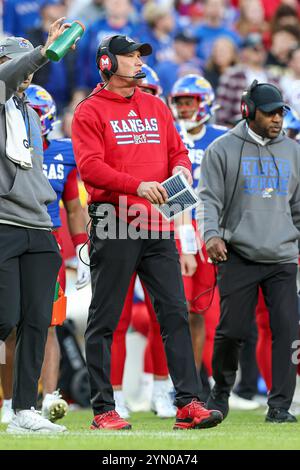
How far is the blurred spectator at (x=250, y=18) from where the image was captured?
16875mm

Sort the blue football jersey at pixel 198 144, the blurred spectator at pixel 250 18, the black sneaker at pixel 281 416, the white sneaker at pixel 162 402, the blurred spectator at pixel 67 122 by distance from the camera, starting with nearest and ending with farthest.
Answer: the black sneaker at pixel 281 416 < the white sneaker at pixel 162 402 < the blue football jersey at pixel 198 144 < the blurred spectator at pixel 67 122 < the blurred spectator at pixel 250 18

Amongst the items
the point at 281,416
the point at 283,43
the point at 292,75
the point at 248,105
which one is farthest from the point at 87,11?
the point at 281,416

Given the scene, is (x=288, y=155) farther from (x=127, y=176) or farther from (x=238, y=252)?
(x=127, y=176)

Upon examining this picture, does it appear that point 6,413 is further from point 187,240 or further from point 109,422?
point 187,240

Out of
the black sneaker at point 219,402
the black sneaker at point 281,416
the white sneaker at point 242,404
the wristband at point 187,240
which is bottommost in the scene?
the white sneaker at point 242,404

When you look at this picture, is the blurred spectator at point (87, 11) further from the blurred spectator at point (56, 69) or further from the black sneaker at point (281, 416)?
the black sneaker at point (281, 416)

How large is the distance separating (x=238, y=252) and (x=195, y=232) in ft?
4.58

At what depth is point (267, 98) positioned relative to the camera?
877 cm

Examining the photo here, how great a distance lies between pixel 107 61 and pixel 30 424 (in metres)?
2.28

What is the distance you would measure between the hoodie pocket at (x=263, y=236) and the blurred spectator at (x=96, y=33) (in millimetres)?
6377

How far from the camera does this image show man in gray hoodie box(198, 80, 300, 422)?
28.5ft

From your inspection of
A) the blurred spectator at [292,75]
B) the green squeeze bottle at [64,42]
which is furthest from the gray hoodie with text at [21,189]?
the blurred spectator at [292,75]

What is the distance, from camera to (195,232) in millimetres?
10094
